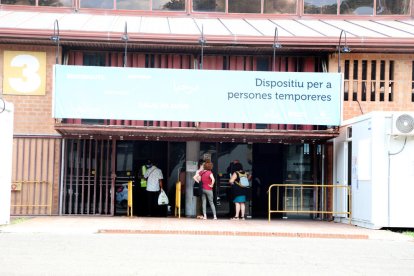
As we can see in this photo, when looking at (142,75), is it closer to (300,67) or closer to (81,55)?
(81,55)

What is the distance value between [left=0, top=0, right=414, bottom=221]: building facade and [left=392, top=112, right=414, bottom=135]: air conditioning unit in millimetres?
2718

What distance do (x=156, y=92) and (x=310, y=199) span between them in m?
5.94

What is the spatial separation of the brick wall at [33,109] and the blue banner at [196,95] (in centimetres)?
193

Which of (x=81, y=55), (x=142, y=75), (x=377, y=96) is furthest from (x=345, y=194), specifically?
(x=81, y=55)

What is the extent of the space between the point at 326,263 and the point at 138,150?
12766mm

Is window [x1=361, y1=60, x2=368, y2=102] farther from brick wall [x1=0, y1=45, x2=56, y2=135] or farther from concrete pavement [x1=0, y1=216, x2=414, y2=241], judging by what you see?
brick wall [x1=0, y1=45, x2=56, y2=135]

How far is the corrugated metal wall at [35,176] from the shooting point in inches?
875

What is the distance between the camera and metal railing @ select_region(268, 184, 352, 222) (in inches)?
867

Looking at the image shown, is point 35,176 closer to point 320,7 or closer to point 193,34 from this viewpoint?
point 193,34

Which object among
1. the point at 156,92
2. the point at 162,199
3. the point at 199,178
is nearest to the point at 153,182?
the point at 162,199

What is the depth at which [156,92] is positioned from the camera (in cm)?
2098

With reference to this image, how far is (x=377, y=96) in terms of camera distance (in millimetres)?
23000

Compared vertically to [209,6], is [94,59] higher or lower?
lower

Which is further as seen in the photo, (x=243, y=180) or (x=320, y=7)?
(x=320, y=7)
